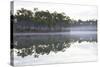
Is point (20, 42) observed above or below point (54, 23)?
below

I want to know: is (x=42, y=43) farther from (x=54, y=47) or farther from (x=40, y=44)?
(x=54, y=47)

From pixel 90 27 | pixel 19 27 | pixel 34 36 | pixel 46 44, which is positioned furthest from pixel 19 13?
pixel 90 27

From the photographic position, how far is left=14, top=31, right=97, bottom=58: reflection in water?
7.58 ft

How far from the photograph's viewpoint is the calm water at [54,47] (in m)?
2.32

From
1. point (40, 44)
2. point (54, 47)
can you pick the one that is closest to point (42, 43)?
point (40, 44)

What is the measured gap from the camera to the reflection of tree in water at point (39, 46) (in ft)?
7.60

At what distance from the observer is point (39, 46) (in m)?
2.40

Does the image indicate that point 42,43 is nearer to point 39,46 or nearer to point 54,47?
point 39,46

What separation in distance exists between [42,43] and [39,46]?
Result: 0.05 m

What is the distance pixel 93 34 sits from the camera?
2.68 meters

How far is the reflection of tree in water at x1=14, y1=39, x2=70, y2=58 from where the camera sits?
2316 mm

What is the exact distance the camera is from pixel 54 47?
8.13ft
